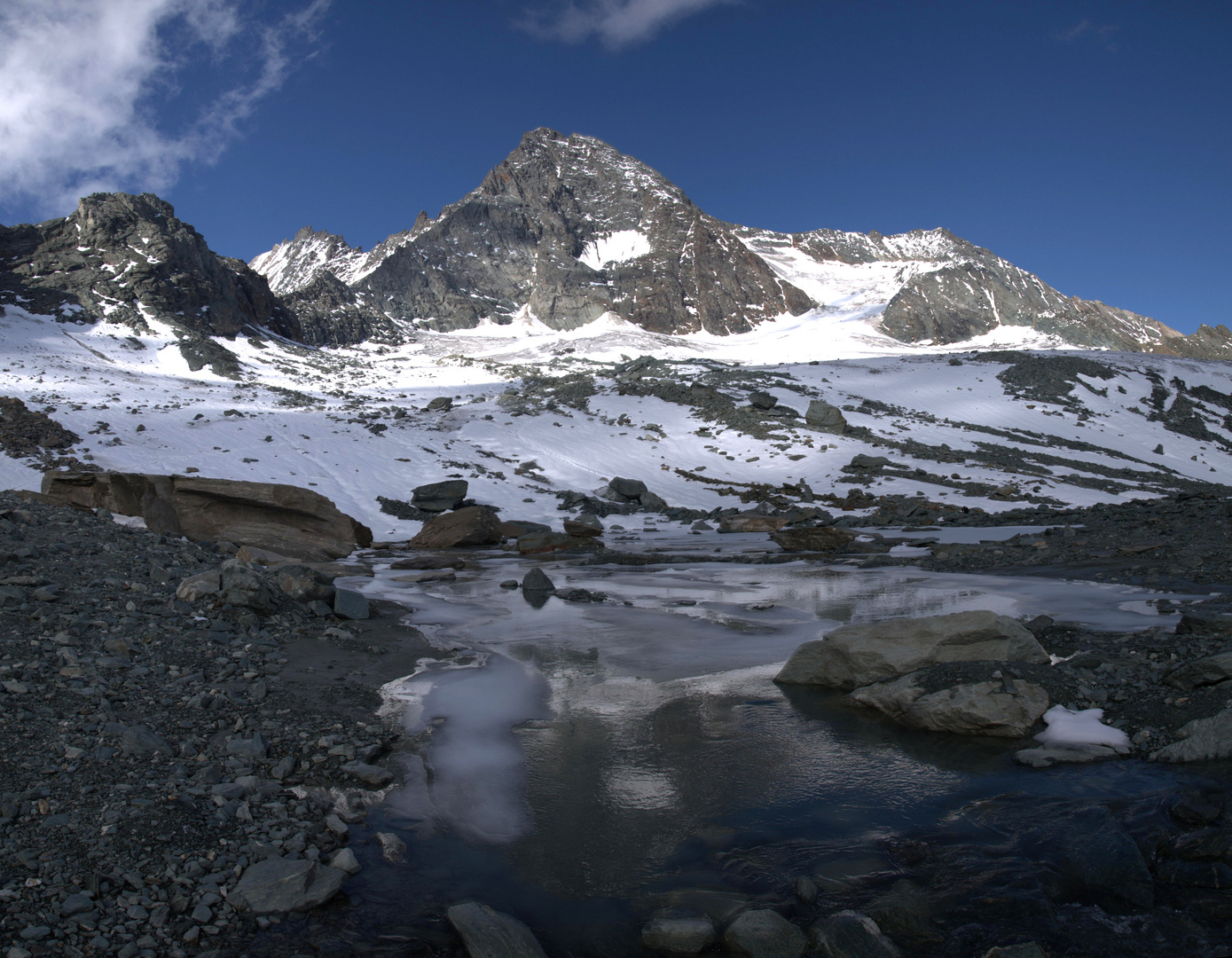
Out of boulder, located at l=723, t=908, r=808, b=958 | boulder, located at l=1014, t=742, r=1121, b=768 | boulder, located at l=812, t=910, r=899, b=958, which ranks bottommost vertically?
boulder, located at l=723, t=908, r=808, b=958

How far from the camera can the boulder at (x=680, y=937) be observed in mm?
3695

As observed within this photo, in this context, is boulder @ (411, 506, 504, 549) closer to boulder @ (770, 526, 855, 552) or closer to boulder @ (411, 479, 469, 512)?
boulder @ (411, 479, 469, 512)

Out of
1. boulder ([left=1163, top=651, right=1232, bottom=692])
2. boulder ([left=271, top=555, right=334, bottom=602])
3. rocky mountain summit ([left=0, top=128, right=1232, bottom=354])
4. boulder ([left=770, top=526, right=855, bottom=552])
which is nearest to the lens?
boulder ([left=1163, top=651, right=1232, bottom=692])

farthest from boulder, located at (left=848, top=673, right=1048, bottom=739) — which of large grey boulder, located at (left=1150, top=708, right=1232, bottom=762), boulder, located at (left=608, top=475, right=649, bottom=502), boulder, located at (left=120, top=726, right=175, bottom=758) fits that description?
boulder, located at (left=608, top=475, right=649, bottom=502)

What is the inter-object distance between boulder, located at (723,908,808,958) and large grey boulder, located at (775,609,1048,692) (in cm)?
410

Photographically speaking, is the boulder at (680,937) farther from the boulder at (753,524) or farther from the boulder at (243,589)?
the boulder at (753,524)

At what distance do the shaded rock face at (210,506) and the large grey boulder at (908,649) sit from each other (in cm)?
1380

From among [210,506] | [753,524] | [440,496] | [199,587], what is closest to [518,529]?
[440,496]

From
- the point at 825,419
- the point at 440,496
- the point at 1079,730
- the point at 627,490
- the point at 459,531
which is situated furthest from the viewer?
the point at 825,419

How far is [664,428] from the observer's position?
42.4 meters

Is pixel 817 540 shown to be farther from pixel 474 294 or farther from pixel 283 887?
pixel 474 294

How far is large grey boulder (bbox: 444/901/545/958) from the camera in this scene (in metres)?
3.60

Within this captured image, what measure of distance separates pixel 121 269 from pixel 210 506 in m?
89.6

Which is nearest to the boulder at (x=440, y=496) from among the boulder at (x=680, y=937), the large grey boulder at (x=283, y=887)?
the large grey boulder at (x=283, y=887)
